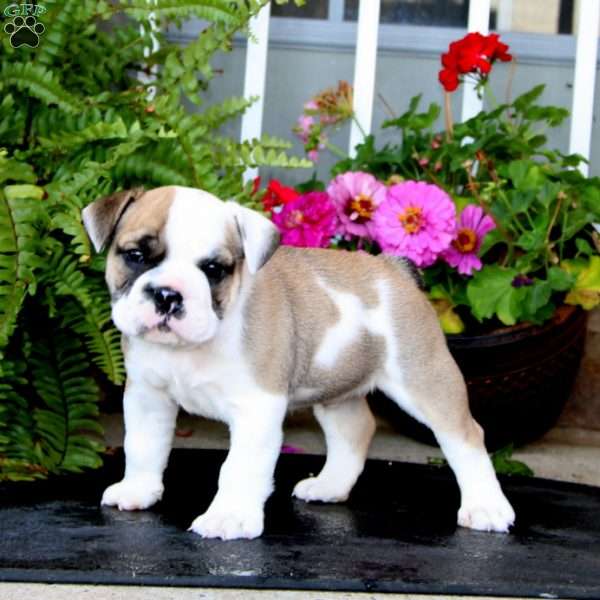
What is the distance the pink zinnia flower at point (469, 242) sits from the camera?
437 centimetres

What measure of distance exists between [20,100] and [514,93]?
2551 mm

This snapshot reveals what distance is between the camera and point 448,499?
3.48 metres

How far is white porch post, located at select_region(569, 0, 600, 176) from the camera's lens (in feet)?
17.4

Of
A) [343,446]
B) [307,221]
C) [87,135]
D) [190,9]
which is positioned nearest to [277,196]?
[307,221]

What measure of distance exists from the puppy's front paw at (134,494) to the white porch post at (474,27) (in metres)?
2.68

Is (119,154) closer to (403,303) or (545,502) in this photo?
(403,303)

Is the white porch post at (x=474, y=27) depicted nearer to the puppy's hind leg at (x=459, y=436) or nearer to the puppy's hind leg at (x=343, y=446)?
the puppy's hind leg at (x=343, y=446)

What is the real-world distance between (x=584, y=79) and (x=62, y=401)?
2854mm

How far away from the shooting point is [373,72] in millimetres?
5281

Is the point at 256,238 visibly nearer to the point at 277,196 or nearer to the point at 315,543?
the point at 315,543

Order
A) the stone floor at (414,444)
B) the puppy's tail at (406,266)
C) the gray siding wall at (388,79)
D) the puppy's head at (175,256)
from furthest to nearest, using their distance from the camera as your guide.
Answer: the gray siding wall at (388,79) < the stone floor at (414,444) < the puppy's tail at (406,266) < the puppy's head at (175,256)

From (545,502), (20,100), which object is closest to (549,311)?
→ (545,502)

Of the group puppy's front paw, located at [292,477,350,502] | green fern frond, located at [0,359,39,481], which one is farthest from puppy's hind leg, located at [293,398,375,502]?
green fern frond, located at [0,359,39,481]

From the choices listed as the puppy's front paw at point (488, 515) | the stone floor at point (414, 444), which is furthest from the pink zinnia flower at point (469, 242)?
the puppy's front paw at point (488, 515)
